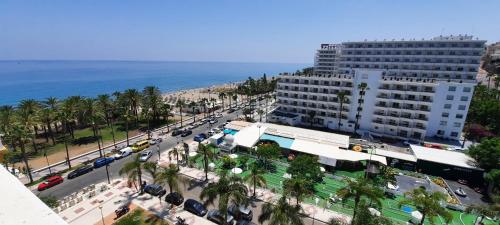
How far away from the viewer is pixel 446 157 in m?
50.2

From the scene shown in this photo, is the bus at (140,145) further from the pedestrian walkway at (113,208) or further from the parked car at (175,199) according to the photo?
the parked car at (175,199)

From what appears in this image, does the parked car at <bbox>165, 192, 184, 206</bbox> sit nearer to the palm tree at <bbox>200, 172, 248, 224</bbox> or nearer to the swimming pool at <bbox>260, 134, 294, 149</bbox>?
the palm tree at <bbox>200, 172, 248, 224</bbox>

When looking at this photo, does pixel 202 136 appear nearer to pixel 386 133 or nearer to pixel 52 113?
pixel 52 113

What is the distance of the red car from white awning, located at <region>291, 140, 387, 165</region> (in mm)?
45021

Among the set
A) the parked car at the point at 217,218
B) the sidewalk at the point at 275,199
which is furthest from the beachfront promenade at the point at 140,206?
the parked car at the point at 217,218

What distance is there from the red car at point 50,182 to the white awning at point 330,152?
45.0m

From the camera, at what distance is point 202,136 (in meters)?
67.9

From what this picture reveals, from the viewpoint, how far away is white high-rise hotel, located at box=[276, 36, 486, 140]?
209ft

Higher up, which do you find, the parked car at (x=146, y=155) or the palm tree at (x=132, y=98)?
the palm tree at (x=132, y=98)

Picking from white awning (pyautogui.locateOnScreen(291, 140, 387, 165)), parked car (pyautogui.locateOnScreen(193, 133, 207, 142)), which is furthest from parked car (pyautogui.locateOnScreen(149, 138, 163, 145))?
white awning (pyautogui.locateOnScreen(291, 140, 387, 165))

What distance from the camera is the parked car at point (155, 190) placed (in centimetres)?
3984

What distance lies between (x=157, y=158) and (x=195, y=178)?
46.4 ft

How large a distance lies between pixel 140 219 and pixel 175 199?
534 centimetres

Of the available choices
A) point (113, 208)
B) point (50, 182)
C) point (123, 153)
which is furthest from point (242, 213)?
point (123, 153)
